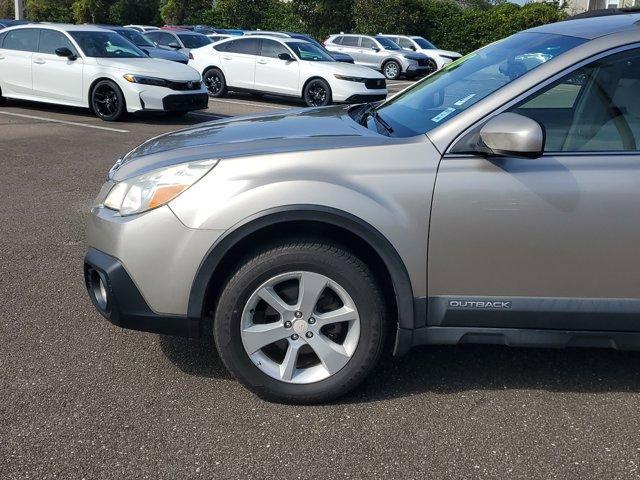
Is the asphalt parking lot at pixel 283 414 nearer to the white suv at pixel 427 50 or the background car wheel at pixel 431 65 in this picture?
the background car wheel at pixel 431 65

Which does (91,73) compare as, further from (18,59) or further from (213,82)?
(213,82)

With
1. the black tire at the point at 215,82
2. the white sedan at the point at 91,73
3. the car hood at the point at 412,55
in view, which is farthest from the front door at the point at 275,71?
the car hood at the point at 412,55

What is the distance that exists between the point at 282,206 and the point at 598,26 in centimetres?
177

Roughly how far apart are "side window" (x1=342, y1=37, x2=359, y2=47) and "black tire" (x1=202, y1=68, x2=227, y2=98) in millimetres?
10652

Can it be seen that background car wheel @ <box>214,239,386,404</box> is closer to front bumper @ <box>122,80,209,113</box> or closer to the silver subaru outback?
the silver subaru outback

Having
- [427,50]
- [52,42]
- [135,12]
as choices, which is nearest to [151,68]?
[52,42]

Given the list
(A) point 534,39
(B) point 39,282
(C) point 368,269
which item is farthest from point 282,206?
(B) point 39,282

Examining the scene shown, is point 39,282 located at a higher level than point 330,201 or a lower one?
lower

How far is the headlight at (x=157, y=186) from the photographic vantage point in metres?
3.08

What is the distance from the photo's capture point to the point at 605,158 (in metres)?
3.02

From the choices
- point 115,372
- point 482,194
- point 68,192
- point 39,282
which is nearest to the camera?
point 482,194

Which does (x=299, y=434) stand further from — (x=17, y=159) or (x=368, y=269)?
(x=17, y=159)

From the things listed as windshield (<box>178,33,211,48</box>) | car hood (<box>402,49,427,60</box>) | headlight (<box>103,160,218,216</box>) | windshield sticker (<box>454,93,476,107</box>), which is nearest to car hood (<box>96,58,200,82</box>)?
Result: headlight (<box>103,160,218,216</box>)

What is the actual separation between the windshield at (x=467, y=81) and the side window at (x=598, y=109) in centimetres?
15
